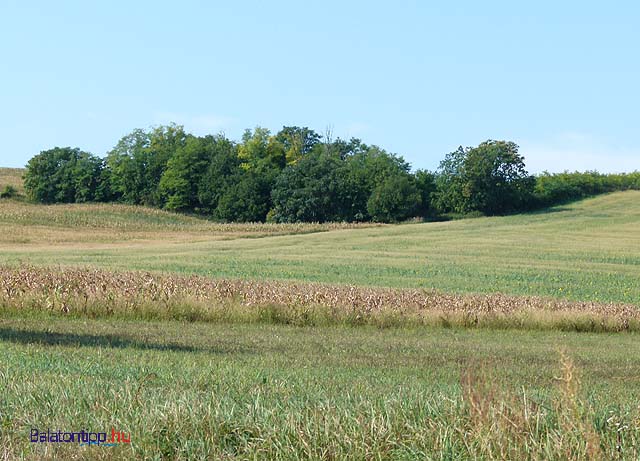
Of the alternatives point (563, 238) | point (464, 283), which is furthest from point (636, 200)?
point (464, 283)

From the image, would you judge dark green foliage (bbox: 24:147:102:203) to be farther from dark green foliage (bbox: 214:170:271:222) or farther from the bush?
dark green foliage (bbox: 214:170:271:222)

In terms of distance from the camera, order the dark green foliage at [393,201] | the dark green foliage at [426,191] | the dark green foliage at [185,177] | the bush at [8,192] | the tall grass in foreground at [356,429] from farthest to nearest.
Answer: the bush at [8,192], the dark green foliage at [185,177], the dark green foliage at [426,191], the dark green foliage at [393,201], the tall grass in foreground at [356,429]

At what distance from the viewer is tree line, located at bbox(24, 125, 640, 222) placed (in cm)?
9081

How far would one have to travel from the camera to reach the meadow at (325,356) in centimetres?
615

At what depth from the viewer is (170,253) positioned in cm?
4859

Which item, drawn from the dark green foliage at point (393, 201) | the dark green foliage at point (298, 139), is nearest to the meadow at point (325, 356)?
the dark green foliage at point (393, 201)

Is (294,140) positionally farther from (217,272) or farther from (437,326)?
(437,326)

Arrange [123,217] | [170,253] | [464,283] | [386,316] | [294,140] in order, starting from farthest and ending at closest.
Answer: [294,140] < [123,217] < [170,253] < [464,283] < [386,316]

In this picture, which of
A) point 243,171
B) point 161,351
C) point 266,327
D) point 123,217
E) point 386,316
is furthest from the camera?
point 243,171

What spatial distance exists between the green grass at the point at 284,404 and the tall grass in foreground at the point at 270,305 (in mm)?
6149

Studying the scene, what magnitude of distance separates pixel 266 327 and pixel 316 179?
73.3 metres

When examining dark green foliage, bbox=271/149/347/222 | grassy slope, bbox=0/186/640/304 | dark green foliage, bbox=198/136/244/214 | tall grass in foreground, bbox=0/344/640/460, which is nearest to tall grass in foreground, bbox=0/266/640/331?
grassy slope, bbox=0/186/640/304

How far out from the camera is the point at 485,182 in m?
90.4

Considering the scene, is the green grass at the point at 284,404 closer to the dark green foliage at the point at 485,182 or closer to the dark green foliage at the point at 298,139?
the dark green foliage at the point at 485,182
